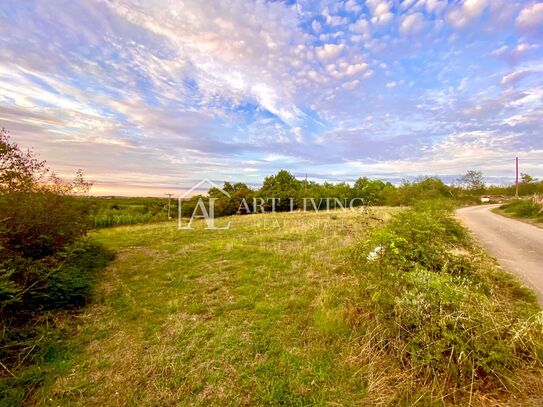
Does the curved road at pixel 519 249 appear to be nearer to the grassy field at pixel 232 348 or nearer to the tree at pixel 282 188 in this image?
the grassy field at pixel 232 348

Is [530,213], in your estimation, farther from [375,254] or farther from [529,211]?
[375,254]

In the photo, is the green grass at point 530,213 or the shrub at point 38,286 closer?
the shrub at point 38,286

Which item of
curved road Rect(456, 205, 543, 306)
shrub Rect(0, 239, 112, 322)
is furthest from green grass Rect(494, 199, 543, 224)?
shrub Rect(0, 239, 112, 322)

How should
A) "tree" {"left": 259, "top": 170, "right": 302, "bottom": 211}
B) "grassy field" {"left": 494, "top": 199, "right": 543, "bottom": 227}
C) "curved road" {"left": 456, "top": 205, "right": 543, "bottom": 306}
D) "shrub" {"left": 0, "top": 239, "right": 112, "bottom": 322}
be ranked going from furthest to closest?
"tree" {"left": 259, "top": 170, "right": 302, "bottom": 211} → "grassy field" {"left": 494, "top": 199, "right": 543, "bottom": 227} → "curved road" {"left": 456, "top": 205, "right": 543, "bottom": 306} → "shrub" {"left": 0, "top": 239, "right": 112, "bottom": 322}

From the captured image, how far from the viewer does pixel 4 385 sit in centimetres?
223

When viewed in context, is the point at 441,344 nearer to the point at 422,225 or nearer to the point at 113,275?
the point at 422,225

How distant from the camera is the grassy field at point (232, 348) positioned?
6.88ft

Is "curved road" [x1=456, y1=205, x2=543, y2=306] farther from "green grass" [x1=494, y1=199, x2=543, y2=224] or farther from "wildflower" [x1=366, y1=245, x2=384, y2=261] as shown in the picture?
"green grass" [x1=494, y1=199, x2=543, y2=224]

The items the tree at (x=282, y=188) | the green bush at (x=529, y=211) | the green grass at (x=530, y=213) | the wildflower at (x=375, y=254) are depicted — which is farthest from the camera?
the tree at (x=282, y=188)

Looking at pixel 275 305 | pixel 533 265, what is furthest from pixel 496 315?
pixel 533 265

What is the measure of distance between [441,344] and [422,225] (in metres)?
2.23

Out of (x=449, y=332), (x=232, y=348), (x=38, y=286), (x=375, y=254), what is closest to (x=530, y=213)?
(x=375, y=254)

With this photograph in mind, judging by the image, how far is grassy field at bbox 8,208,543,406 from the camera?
2.10 m

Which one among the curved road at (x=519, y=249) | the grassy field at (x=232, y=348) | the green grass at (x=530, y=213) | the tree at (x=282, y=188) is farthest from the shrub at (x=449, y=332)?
the tree at (x=282, y=188)
